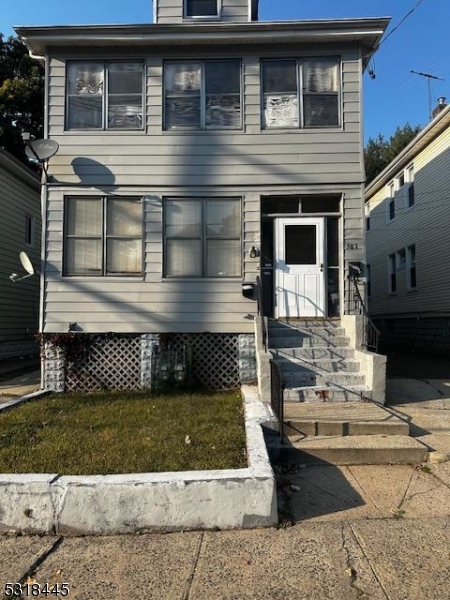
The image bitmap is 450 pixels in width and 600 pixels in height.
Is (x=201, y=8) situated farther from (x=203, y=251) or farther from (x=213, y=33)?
(x=203, y=251)

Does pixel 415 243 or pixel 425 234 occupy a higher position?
pixel 425 234

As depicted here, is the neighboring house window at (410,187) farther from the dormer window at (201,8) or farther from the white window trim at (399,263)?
the dormer window at (201,8)

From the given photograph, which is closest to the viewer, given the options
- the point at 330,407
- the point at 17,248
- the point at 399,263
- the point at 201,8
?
the point at 330,407

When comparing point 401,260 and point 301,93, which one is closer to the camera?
point 301,93

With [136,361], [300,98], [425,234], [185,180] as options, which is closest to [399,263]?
[425,234]

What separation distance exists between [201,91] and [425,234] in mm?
10490

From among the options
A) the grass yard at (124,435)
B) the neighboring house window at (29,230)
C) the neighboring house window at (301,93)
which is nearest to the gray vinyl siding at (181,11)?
the neighboring house window at (301,93)

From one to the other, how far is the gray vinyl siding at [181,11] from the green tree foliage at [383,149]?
24848 mm

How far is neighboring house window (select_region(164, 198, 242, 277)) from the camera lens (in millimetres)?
8781

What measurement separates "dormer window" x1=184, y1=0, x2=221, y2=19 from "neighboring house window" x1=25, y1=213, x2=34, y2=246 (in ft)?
28.1

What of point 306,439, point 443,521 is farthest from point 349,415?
point 443,521

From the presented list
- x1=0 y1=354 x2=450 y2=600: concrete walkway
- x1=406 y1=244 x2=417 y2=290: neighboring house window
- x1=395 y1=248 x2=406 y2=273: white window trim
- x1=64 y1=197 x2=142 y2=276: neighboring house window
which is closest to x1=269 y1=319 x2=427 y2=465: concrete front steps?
x1=0 y1=354 x2=450 y2=600: concrete walkway

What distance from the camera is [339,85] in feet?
28.9

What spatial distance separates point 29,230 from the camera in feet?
51.1
